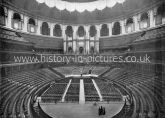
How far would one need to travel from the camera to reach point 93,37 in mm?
19688

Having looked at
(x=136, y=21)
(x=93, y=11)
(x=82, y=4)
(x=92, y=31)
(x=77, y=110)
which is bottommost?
(x=77, y=110)

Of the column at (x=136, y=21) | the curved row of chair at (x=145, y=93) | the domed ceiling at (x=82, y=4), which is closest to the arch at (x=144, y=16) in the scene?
the column at (x=136, y=21)

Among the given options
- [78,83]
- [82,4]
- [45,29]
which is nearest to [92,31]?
[82,4]

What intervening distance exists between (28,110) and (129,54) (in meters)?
7.96

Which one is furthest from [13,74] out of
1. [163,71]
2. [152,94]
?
[163,71]

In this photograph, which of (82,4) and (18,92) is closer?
(18,92)

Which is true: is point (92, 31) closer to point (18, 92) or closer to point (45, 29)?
point (45, 29)

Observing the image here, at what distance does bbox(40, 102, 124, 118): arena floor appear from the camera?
5.27 m

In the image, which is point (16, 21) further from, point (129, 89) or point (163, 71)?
point (163, 71)

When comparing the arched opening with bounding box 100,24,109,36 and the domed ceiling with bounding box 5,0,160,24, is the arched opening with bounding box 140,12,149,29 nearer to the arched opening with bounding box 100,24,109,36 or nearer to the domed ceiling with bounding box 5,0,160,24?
the domed ceiling with bounding box 5,0,160,24

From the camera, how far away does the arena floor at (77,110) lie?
5267mm

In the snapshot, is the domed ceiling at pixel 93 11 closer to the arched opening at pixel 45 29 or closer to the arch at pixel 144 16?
the arch at pixel 144 16

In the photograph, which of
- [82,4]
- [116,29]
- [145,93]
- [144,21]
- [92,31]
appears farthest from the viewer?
[92,31]

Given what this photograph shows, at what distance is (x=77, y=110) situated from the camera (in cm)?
557
